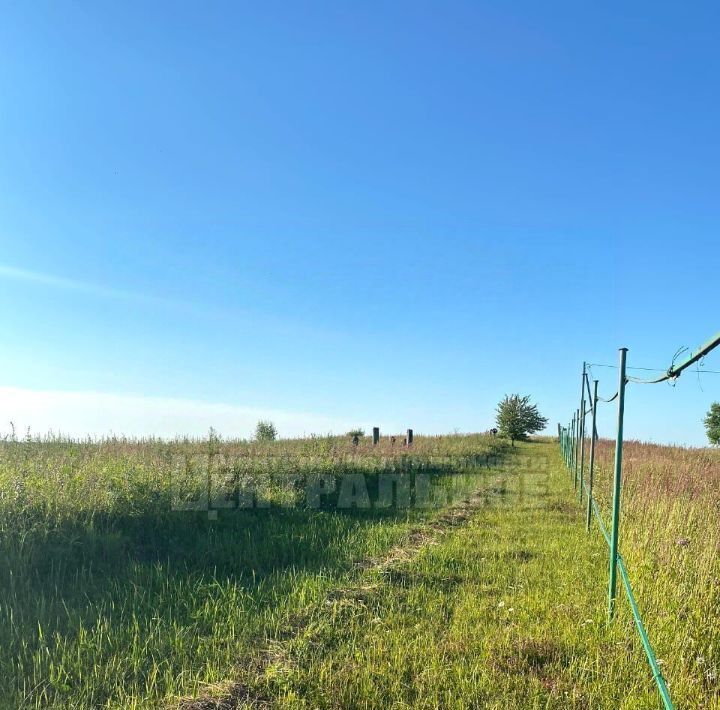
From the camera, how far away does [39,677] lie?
3.52 metres

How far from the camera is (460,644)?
3939 mm

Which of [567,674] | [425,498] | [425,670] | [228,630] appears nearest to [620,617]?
[567,674]

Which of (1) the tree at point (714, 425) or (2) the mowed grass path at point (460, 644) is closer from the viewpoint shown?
(2) the mowed grass path at point (460, 644)

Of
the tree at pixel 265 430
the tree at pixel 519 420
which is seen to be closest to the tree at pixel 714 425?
the tree at pixel 519 420

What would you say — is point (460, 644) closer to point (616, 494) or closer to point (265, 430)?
point (616, 494)

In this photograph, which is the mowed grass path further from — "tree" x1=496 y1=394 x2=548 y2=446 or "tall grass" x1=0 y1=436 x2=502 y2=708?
"tree" x1=496 y1=394 x2=548 y2=446

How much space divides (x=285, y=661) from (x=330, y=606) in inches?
42.2

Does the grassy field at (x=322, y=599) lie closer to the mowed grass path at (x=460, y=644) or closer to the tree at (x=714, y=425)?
the mowed grass path at (x=460, y=644)

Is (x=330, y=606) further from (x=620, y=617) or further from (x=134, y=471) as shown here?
(x=134, y=471)

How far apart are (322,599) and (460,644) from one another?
144cm

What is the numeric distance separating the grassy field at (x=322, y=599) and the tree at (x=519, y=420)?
2473 cm

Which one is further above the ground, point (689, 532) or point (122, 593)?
point (689, 532)

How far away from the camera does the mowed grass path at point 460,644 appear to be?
330 centimetres

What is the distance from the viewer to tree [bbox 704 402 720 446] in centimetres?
4471
